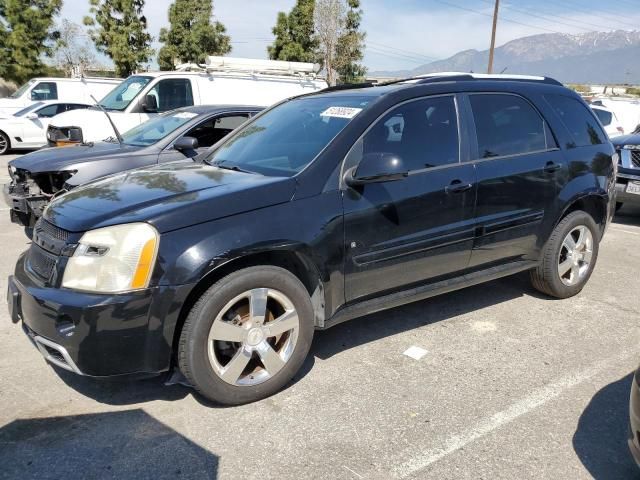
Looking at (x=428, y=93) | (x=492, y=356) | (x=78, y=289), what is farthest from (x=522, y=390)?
(x=78, y=289)

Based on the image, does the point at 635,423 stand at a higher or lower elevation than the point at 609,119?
higher

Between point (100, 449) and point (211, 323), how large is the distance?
802 mm

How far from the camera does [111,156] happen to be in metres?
6.07

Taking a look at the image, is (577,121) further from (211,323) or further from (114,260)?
(114,260)

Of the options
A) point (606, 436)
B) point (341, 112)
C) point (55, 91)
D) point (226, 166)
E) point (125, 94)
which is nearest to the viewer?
point (606, 436)

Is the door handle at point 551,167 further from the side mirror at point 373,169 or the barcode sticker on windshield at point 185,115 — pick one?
the barcode sticker on windshield at point 185,115

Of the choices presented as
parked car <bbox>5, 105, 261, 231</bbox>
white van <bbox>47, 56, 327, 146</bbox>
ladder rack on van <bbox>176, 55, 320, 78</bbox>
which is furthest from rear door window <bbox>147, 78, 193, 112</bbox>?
parked car <bbox>5, 105, 261, 231</bbox>

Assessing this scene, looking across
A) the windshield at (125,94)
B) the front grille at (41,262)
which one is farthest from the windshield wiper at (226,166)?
the windshield at (125,94)

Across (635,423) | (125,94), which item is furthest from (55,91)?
(635,423)

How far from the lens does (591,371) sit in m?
3.50

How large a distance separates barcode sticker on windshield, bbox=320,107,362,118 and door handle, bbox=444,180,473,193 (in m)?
0.80

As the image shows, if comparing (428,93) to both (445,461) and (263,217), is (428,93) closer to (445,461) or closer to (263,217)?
(263,217)

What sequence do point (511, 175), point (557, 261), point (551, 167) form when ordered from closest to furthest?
1. point (511, 175)
2. point (551, 167)
3. point (557, 261)

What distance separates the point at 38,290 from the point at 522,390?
2.80 metres
